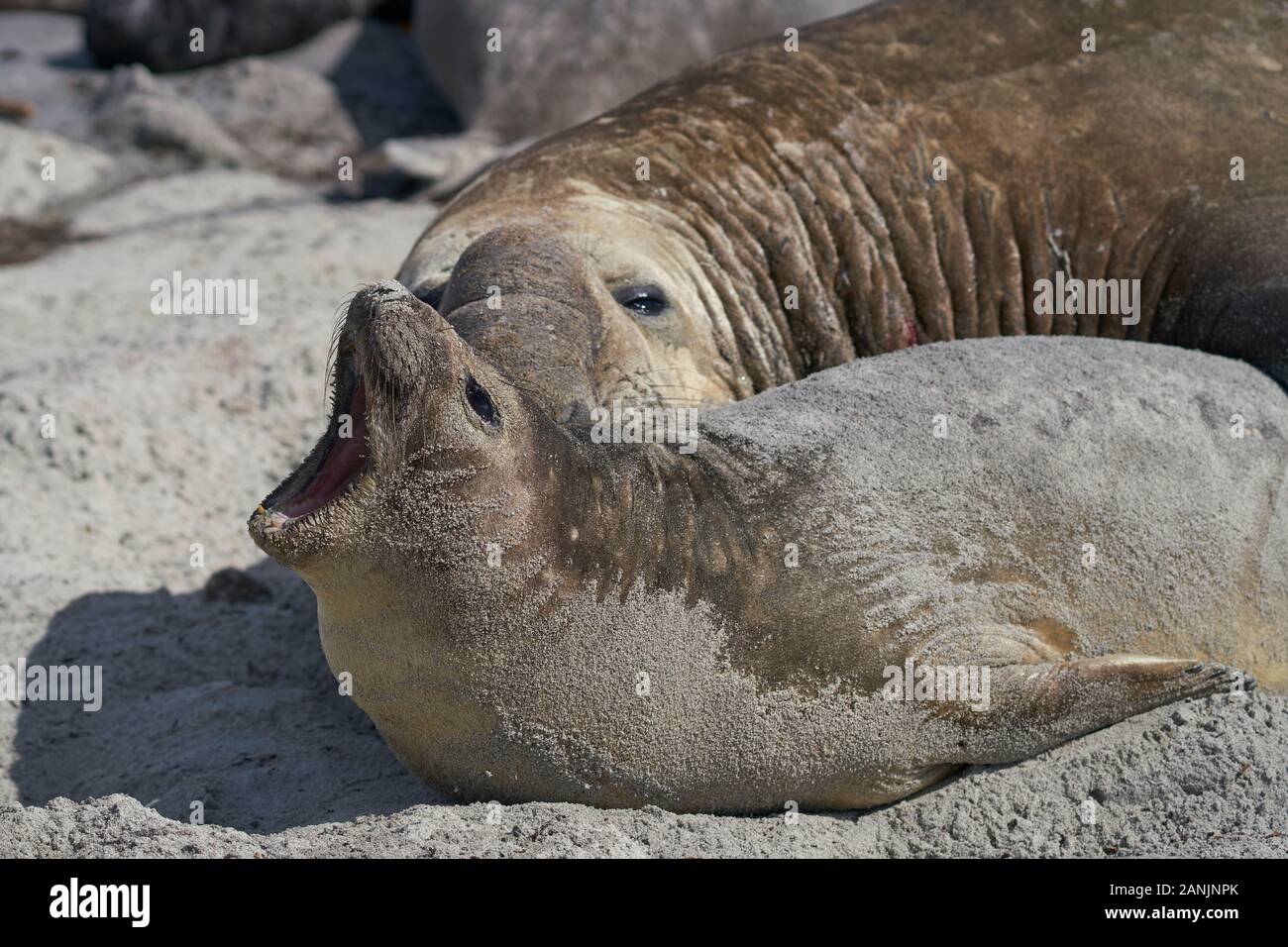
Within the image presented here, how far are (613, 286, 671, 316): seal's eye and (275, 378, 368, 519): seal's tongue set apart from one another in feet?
4.98

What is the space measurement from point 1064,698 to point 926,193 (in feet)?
6.38

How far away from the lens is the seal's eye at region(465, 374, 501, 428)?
300cm

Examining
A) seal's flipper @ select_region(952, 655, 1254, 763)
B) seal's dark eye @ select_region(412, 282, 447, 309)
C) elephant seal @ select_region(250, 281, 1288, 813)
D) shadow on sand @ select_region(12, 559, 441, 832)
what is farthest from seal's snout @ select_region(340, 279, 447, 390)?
seal's dark eye @ select_region(412, 282, 447, 309)

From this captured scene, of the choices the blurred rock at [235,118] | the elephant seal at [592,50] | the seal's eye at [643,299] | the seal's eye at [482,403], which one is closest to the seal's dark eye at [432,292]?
the seal's eye at [643,299]

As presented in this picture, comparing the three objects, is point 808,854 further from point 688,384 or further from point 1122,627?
point 688,384

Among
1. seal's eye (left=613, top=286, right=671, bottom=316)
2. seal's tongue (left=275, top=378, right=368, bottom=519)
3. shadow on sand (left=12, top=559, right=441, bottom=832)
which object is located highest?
seal's eye (left=613, top=286, right=671, bottom=316)

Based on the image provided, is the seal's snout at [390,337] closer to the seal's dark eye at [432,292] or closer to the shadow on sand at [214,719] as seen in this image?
the shadow on sand at [214,719]

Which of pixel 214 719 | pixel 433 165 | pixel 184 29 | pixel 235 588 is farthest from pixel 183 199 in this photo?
pixel 214 719

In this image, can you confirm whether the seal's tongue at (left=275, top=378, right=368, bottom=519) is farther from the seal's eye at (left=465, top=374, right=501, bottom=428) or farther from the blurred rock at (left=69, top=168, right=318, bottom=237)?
the blurred rock at (left=69, top=168, right=318, bottom=237)

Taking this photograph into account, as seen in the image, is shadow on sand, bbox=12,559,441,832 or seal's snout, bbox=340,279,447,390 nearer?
seal's snout, bbox=340,279,447,390

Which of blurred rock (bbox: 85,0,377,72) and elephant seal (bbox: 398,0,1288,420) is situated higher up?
blurred rock (bbox: 85,0,377,72)

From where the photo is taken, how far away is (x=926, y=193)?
475 cm

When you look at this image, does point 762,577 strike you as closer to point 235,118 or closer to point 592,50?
point 592,50

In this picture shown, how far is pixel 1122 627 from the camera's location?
3.38m
